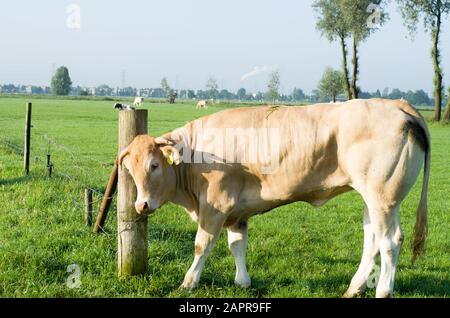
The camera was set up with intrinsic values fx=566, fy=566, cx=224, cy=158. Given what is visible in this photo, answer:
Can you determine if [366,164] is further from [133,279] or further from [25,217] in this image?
[25,217]

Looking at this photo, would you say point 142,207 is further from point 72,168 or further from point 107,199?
point 72,168

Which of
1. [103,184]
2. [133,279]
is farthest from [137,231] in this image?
[103,184]

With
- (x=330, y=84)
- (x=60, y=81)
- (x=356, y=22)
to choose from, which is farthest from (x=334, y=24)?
(x=60, y=81)

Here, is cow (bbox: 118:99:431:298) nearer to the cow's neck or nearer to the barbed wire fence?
the cow's neck

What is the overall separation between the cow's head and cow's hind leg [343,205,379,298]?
2173mm

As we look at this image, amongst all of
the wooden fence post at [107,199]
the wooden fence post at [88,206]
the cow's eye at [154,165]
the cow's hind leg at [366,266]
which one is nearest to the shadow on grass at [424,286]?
the cow's hind leg at [366,266]

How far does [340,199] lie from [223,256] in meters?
6.20

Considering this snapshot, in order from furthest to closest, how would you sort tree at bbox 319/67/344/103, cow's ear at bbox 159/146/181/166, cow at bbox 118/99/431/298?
tree at bbox 319/67/344/103
cow's ear at bbox 159/146/181/166
cow at bbox 118/99/431/298

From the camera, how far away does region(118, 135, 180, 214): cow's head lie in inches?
218

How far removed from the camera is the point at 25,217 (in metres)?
8.29

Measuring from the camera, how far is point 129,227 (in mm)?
6023

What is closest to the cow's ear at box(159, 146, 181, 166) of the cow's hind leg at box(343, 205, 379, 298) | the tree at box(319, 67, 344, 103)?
the cow's hind leg at box(343, 205, 379, 298)

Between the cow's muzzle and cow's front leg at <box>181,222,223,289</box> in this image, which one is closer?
the cow's muzzle

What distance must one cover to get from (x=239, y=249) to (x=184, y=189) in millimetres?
898
